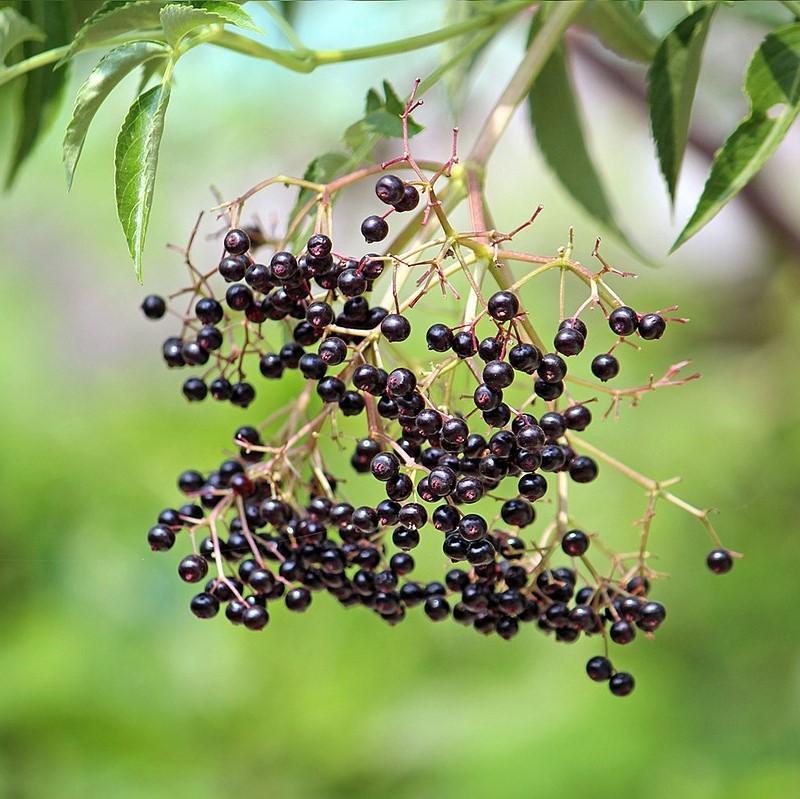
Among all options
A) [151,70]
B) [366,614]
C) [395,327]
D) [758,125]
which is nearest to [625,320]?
[395,327]

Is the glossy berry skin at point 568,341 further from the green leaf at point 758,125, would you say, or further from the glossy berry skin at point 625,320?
the green leaf at point 758,125

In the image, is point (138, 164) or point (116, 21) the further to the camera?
point (116, 21)

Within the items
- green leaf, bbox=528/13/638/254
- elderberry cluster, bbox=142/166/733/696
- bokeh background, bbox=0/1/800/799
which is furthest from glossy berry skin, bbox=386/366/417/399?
bokeh background, bbox=0/1/800/799

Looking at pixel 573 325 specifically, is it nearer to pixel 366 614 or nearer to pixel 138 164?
pixel 138 164

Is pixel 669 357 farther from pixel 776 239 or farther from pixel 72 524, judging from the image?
pixel 72 524

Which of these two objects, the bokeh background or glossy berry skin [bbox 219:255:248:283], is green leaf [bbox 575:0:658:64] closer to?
glossy berry skin [bbox 219:255:248:283]

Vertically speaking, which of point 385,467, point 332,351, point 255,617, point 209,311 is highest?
point 209,311
